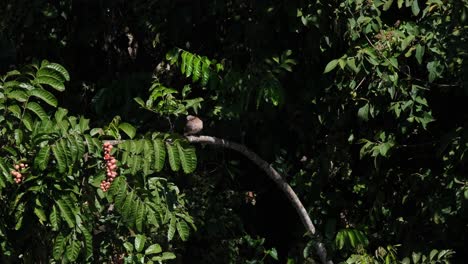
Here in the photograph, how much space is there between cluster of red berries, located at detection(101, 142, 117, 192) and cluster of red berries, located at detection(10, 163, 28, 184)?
1.01 feet

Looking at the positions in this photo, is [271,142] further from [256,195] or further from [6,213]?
[6,213]

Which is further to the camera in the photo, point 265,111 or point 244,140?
point 244,140

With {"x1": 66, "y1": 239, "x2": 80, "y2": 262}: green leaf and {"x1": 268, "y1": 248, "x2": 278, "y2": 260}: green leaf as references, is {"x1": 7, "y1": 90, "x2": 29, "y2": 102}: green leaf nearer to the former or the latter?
{"x1": 66, "y1": 239, "x2": 80, "y2": 262}: green leaf

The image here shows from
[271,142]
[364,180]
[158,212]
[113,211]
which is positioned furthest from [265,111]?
[158,212]

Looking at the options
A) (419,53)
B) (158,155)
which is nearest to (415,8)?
(419,53)

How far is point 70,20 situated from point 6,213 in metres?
2.36

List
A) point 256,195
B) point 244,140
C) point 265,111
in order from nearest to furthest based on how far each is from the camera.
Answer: point 265,111 → point 244,140 → point 256,195

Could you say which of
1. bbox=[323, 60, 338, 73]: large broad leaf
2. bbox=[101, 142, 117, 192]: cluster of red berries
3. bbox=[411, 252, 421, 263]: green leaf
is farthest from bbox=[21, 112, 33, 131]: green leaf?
bbox=[411, 252, 421, 263]: green leaf

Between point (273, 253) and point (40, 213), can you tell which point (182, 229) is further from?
point (273, 253)

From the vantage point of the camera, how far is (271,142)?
5.09 metres

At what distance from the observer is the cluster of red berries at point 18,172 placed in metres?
3.39

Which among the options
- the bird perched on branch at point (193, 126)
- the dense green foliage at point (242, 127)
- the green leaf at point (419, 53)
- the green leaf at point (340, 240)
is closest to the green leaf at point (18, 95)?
the dense green foliage at point (242, 127)

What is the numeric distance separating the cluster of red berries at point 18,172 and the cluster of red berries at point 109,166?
0.31 m

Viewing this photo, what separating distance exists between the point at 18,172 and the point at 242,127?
1.86m
